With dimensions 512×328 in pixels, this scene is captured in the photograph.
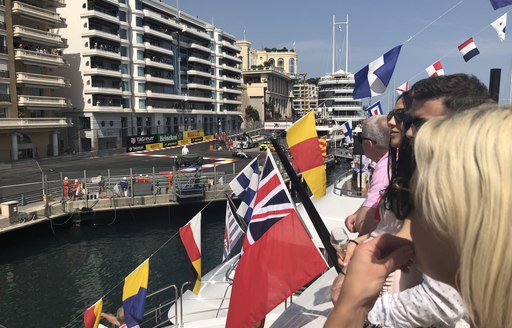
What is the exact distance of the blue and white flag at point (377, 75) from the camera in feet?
28.5

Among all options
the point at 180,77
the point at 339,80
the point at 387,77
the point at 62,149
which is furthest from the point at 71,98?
the point at 387,77

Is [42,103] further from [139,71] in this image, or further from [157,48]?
[157,48]

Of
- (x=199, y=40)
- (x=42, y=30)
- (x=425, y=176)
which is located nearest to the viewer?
(x=425, y=176)

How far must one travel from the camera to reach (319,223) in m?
2.83

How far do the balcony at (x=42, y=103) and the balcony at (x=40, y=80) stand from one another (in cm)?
149

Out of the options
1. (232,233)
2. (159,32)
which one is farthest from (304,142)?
(159,32)

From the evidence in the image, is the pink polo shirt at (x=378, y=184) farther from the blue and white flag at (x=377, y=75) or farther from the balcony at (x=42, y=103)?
the balcony at (x=42, y=103)

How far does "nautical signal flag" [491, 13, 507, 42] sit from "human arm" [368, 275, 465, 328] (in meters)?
8.89

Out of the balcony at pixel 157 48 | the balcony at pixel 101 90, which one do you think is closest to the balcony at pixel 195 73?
the balcony at pixel 157 48

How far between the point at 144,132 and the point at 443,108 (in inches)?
2519

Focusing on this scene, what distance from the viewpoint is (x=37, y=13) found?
43.5 meters

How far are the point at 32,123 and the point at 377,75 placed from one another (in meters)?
42.8

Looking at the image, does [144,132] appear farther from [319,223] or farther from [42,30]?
[319,223]

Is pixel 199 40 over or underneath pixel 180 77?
over
